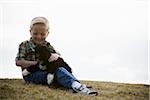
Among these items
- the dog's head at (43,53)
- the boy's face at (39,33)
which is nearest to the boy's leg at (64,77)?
the dog's head at (43,53)

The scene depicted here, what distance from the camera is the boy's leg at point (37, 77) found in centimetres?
350

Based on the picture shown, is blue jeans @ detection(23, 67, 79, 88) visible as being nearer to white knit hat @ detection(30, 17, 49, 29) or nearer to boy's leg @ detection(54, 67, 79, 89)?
boy's leg @ detection(54, 67, 79, 89)

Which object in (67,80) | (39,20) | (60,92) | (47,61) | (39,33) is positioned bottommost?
(60,92)

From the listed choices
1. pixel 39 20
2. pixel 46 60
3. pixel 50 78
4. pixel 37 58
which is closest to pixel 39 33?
pixel 39 20

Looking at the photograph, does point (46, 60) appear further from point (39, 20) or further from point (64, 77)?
point (39, 20)

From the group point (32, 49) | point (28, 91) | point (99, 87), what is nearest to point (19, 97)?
point (28, 91)

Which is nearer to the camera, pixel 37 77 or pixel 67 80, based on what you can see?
pixel 67 80

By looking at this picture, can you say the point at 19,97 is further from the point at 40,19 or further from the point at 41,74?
the point at 40,19

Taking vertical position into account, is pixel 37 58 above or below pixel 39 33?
below

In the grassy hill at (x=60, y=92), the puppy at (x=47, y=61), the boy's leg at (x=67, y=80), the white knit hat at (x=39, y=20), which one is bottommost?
the grassy hill at (x=60, y=92)

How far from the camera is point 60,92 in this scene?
10.7ft

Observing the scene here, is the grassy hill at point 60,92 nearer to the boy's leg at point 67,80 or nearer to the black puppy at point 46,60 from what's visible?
the boy's leg at point 67,80

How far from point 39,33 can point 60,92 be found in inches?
26.9

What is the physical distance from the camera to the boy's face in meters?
3.60
